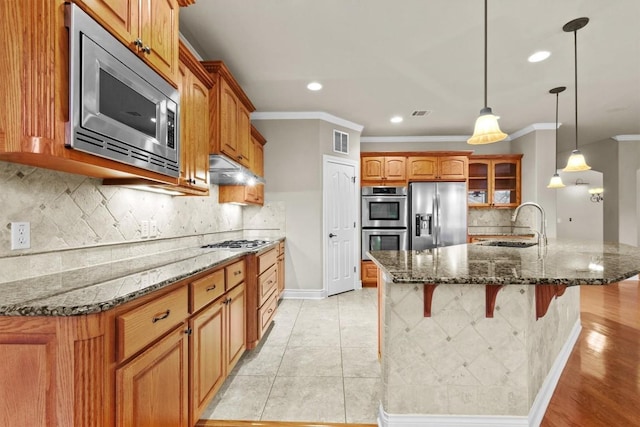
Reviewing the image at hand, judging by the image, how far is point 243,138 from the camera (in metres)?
3.03

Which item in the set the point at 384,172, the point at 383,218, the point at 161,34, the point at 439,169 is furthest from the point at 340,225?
the point at 161,34

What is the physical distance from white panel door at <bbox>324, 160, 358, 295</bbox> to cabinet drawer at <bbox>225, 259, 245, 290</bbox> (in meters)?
2.06

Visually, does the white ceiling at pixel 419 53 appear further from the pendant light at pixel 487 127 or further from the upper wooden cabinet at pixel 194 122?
the pendant light at pixel 487 127

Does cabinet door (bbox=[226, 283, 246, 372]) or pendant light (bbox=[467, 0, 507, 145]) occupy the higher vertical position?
pendant light (bbox=[467, 0, 507, 145])

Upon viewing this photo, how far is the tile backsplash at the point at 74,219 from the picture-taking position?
1.20 metres

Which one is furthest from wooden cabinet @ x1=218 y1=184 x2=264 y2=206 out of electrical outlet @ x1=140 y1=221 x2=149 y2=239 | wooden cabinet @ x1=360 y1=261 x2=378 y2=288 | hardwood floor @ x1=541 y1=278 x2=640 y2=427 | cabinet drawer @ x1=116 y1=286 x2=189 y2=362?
hardwood floor @ x1=541 y1=278 x2=640 y2=427

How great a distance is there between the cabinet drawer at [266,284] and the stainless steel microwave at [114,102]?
1312mm

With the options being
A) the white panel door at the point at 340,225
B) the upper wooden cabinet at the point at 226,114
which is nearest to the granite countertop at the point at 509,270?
the upper wooden cabinet at the point at 226,114

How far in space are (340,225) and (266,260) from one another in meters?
1.82

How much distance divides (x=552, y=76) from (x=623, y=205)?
3.90 m

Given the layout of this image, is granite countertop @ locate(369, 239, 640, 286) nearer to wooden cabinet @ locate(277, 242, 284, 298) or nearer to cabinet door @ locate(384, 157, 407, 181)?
wooden cabinet @ locate(277, 242, 284, 298)

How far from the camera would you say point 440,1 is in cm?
205

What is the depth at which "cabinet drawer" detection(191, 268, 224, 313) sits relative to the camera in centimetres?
148

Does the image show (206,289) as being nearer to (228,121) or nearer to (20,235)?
(20,235)
